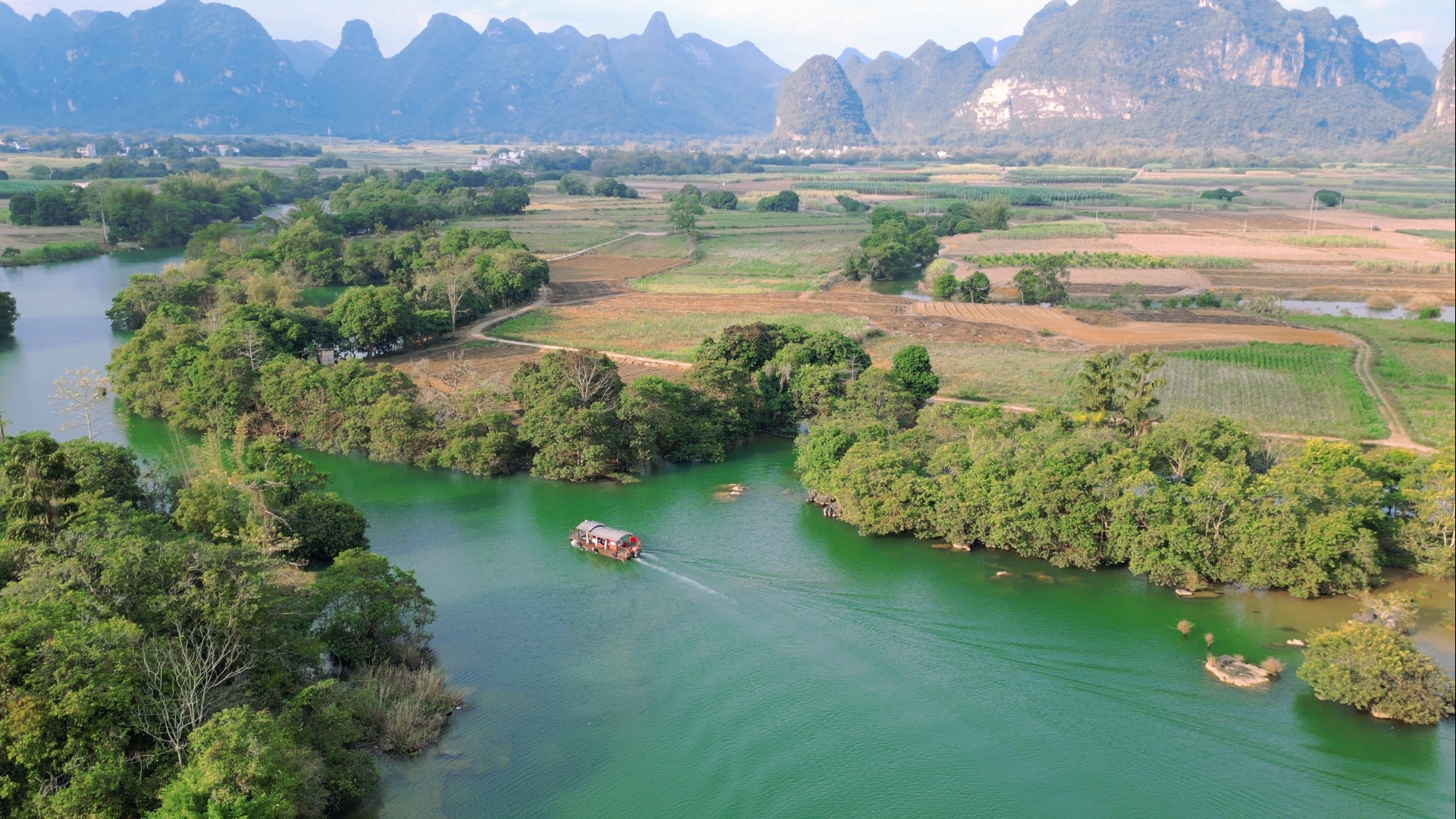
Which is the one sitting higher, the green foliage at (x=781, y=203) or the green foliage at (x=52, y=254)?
the green foliage at (x=781, y=203)

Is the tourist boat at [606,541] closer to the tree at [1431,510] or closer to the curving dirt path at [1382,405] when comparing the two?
the tree at [1431,510]

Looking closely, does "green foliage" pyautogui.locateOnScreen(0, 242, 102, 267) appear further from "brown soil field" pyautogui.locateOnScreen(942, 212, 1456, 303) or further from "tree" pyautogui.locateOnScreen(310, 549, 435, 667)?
"brown soil field" pyautogui.locateOnScreen(942, 212, 1456, 303)

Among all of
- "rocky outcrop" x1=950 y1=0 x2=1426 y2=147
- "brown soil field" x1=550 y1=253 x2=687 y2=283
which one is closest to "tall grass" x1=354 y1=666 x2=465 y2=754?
"brown soil field" x1=550 y1=253 x2=687 y2=283

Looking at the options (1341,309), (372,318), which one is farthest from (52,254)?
(1341,309)

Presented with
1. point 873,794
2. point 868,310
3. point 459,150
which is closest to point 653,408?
point 873,794

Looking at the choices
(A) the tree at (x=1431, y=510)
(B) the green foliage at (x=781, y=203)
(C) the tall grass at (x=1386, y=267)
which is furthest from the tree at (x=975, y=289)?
(B) the green foliage at (x=781, y=203)
